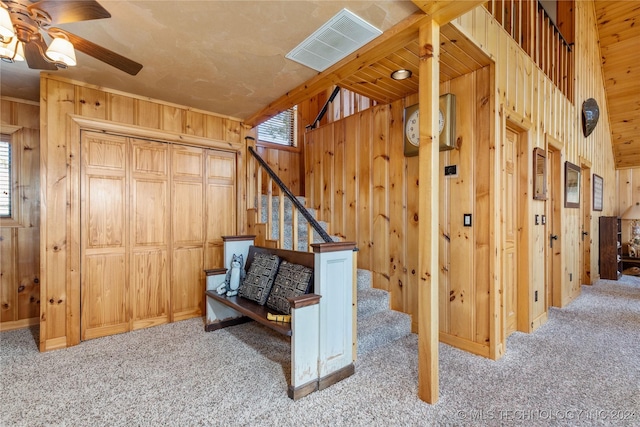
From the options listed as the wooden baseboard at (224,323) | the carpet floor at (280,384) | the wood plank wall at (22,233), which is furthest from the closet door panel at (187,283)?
the wood plank wall at (22,233)

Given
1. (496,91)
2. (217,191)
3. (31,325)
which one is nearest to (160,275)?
(217,191)

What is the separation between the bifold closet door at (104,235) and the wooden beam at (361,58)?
171 cm

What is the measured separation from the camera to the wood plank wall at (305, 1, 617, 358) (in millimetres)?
2521

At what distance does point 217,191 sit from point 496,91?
2969 mm

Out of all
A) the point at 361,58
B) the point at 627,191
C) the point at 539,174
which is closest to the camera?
the point at 361,58

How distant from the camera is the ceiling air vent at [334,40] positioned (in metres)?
1.97

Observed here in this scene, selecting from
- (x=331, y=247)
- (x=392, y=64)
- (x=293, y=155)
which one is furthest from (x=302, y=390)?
(x=293, y=155)

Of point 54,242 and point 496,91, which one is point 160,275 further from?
point 496,91

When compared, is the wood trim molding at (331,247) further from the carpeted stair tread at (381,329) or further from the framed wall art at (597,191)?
the framed wall art at (597,191)

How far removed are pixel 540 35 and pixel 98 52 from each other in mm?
4259

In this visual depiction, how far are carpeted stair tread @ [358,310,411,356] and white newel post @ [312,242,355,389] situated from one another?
14.0 inches

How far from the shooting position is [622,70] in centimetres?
538

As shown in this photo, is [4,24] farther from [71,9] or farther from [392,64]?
[392,64]

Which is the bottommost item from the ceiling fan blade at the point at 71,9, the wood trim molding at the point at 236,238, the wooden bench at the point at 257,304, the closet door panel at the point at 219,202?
the wooden bench at the point at 257,304
